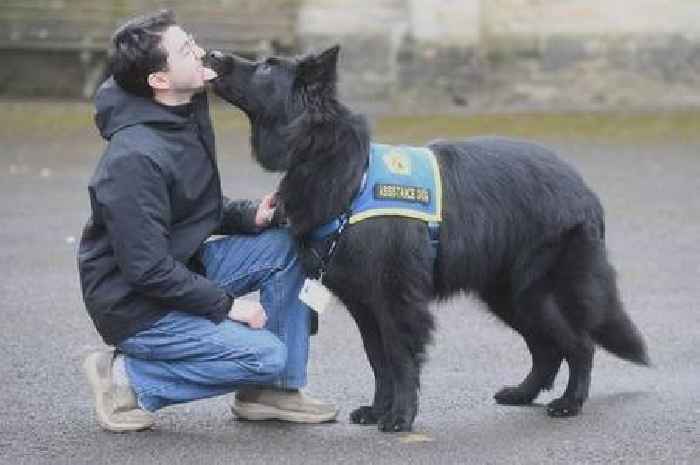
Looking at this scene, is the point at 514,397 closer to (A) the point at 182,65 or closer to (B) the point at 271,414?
(B) the point at 271,414

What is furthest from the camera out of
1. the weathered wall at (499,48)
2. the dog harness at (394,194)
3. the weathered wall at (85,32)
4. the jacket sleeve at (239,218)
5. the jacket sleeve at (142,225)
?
the weathered wall at (85,32)

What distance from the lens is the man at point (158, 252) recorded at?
5.58 m

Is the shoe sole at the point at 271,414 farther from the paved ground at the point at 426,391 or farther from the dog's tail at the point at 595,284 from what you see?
the dog's tail at the point at 595,284

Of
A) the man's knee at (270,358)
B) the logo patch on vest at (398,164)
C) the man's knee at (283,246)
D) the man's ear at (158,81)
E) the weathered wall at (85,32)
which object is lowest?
the weathered wall at (85,32)

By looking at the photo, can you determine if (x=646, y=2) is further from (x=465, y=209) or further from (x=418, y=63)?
(x=465, y=209)

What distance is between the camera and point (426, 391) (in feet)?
21.4

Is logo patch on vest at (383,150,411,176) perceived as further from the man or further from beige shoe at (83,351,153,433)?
beige shoe at (83,351,153,433)

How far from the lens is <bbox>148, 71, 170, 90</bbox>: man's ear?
573 cm

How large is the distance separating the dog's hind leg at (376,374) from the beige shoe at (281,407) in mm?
116

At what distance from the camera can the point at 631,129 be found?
50.4ft

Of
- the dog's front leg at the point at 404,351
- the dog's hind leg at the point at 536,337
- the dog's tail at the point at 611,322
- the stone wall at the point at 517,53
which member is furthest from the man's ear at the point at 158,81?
the stone wall at the point at 517,53

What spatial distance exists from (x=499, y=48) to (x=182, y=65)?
11073mm

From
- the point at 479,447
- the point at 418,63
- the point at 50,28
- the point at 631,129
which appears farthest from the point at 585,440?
the point at 50,28

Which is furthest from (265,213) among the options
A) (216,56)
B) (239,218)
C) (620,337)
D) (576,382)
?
(620,337)
